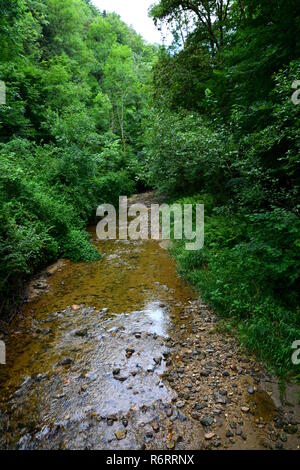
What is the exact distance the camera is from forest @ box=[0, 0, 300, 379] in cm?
427

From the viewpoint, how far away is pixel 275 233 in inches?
177

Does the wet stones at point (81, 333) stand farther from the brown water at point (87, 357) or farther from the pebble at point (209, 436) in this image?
the pebble at point (209, 436)

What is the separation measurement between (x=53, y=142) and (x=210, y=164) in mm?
10389

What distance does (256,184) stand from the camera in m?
5.41

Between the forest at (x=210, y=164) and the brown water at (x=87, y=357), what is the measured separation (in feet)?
2.87

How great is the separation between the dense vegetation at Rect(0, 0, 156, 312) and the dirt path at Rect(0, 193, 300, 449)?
61.7 inches

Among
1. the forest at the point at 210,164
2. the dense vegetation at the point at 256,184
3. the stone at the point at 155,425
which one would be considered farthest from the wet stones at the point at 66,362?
the dense vegetation at the point at 256,184

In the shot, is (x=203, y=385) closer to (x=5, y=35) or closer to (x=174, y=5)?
(x=5, y=35)

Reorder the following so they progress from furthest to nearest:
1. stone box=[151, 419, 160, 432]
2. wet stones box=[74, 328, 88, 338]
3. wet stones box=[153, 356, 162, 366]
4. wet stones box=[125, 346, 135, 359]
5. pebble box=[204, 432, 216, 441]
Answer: wet stones box=[74, 328, 88, 338]
wet stones box=[125, 346, 135, 359]
wet stones box=[153, 356, 162, 366]
stone box=[151, 419, 160, 432]
pebble box=[204, 432, 216, 441]

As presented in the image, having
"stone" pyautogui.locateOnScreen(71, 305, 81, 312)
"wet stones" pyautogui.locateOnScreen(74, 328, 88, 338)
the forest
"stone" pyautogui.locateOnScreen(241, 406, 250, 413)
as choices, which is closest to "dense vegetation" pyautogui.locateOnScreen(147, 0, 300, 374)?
the forest

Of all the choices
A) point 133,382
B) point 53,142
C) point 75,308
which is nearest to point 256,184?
point 133,382

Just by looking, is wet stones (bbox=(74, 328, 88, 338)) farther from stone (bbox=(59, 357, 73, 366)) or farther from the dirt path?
stone (bbox=(59, 357, 73, 366))

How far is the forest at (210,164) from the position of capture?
4273 mm

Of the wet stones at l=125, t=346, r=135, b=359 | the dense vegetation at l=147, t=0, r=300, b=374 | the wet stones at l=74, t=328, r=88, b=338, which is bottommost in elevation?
the wet stones at l=125, t=346, r=135, b=359
